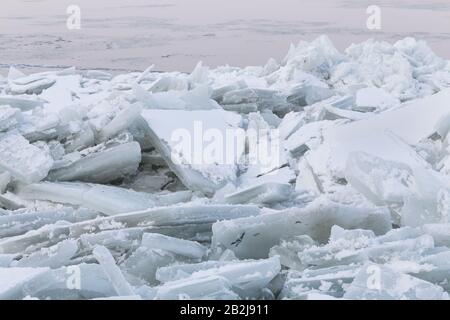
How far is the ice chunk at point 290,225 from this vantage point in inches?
133

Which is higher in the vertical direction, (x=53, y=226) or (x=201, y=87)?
(x=201, y=87)

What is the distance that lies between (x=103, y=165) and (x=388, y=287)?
2.61 m

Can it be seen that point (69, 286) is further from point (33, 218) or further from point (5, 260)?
point (33, 218)

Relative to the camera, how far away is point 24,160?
4.49 meters

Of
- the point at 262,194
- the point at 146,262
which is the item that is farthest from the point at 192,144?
the point at 146,262

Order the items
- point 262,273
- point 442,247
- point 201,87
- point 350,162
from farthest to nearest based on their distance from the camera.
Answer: point 201,87 → point 350,162 → point 442,247 → point 262,273

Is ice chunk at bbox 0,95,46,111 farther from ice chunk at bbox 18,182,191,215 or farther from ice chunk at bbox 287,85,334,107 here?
ice chunk at bbox 287,85,334,107

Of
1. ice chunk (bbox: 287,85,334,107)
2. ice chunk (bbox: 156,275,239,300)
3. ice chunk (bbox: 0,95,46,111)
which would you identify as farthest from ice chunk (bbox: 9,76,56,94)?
ice chunk (bbox: 156,275,239,300)

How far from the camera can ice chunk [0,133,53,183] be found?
438 centimetres

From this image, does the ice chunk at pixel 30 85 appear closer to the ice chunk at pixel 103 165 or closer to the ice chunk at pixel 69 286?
the ice chunk at pixel 103 165

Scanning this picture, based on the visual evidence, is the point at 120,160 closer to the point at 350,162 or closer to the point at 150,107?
the point at 150,107
